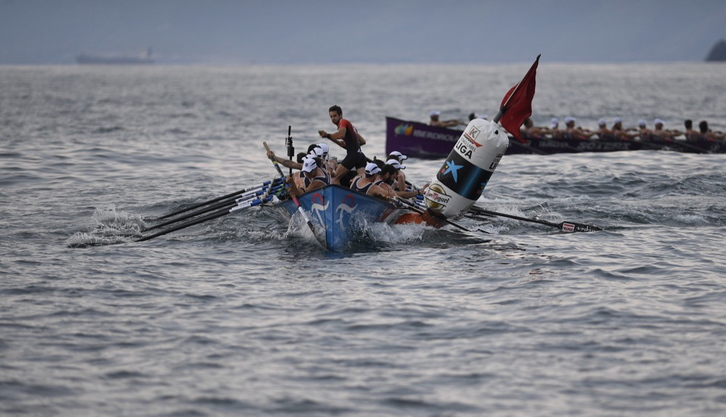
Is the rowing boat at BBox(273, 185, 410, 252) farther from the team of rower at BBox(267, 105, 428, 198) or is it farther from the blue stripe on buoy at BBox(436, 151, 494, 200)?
the blue stripe on buoy at BBox(436, 151, 494, 200)

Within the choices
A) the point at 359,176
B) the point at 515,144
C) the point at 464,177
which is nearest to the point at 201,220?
the point at 359,176

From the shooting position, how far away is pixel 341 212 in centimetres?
1617

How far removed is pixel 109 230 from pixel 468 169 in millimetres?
7677

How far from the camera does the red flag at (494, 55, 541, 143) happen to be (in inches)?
656

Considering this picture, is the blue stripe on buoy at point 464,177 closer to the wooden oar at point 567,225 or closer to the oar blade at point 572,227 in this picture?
the wooden oar at point 567,225

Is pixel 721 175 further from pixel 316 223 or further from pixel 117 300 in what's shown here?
pixel 117 300

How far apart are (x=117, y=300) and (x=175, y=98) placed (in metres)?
68.1

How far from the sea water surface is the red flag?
2.47 metres

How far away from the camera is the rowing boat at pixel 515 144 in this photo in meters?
32.8

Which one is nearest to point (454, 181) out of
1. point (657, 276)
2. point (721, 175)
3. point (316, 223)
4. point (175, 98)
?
point (316, 223)

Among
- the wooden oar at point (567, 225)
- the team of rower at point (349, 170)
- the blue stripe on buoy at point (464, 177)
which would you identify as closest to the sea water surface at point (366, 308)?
the wooden oar at point (567, 225)

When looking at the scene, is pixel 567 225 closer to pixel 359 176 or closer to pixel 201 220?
pixel 359 176

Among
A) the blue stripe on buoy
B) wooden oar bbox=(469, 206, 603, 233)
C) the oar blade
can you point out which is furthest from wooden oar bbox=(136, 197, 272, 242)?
the oar blade

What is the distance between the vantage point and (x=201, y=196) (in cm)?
2341
